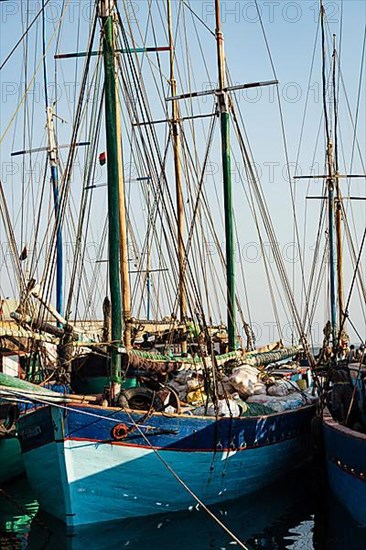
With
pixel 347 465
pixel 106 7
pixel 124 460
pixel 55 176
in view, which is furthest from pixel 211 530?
pixel 55 176

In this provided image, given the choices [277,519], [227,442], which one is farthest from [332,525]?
[227,442]

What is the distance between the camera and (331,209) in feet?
116

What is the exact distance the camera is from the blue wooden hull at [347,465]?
1276 cm

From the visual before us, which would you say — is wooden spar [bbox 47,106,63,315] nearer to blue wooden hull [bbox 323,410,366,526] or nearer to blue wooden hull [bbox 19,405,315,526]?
blue wooden hull [bbox 19,405,315,526]

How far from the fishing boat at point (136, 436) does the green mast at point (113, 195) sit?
2 centimetres

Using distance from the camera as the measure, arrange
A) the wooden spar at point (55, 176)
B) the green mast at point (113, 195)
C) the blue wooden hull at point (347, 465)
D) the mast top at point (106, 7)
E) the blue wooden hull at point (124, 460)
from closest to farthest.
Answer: the blue wooden hull at point (347, 465)
the blue wooden hull at point (124, 460)
the green mast at point (113, 195)
the mast top at point (106, 7)
the wooden spar at point (55, 176)

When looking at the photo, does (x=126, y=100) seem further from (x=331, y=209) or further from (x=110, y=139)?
(x=331, y=209)

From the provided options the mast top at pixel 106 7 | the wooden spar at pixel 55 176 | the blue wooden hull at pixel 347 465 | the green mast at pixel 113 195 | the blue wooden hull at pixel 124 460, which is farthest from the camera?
the wooden spar at pixel 55 176

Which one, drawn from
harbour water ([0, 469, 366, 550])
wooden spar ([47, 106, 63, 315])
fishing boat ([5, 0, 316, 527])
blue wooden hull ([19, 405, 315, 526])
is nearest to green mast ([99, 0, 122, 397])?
fishing boat ([5, 0, 316, 527])

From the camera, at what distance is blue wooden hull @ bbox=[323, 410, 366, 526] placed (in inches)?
502

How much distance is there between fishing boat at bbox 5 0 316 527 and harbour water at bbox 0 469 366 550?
10.8 inches

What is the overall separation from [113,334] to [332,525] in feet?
19.2

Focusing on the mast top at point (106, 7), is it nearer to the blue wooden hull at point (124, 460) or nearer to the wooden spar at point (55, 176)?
the blue wooden hull at point (124, 460)

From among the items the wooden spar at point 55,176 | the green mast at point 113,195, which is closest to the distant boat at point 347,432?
the green mast at point 113,195
